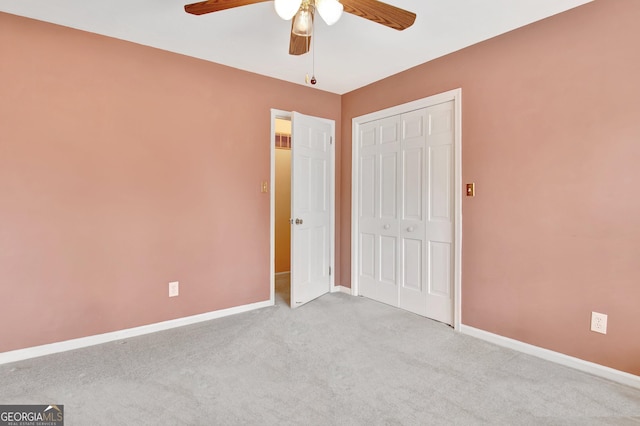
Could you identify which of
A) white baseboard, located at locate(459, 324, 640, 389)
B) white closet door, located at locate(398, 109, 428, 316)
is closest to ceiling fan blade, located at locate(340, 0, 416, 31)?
white closet door, located at locate(398, 109, 428, 316)

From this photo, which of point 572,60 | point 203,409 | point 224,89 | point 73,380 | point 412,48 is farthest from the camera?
point 224,89

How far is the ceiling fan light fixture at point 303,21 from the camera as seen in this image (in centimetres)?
185

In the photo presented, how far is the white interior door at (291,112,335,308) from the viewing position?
3.50 meters

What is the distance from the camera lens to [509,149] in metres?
2.60

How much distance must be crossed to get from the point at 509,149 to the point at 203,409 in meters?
2.75

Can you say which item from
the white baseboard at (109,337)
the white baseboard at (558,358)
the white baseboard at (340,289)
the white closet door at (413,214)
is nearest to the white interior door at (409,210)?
the white closet door at (413,214)

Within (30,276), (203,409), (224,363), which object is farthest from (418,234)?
→ (30,276)

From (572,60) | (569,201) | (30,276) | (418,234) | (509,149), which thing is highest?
(572,60)

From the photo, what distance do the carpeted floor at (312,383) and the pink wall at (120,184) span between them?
15.4 inches

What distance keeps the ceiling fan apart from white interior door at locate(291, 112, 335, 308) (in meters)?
1.62

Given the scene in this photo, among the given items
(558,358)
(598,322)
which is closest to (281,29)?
(598,322)

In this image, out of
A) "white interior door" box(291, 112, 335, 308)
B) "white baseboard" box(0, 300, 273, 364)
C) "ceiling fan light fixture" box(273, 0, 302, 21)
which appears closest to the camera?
"ceiling fan light fixture" box(273, 0, 302, 21)

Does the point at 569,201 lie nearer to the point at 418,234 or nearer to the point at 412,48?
the point at 418,234

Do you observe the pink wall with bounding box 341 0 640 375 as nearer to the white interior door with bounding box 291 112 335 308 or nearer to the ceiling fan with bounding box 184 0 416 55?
the ceiling fan with bounding box 184 0 416 55
